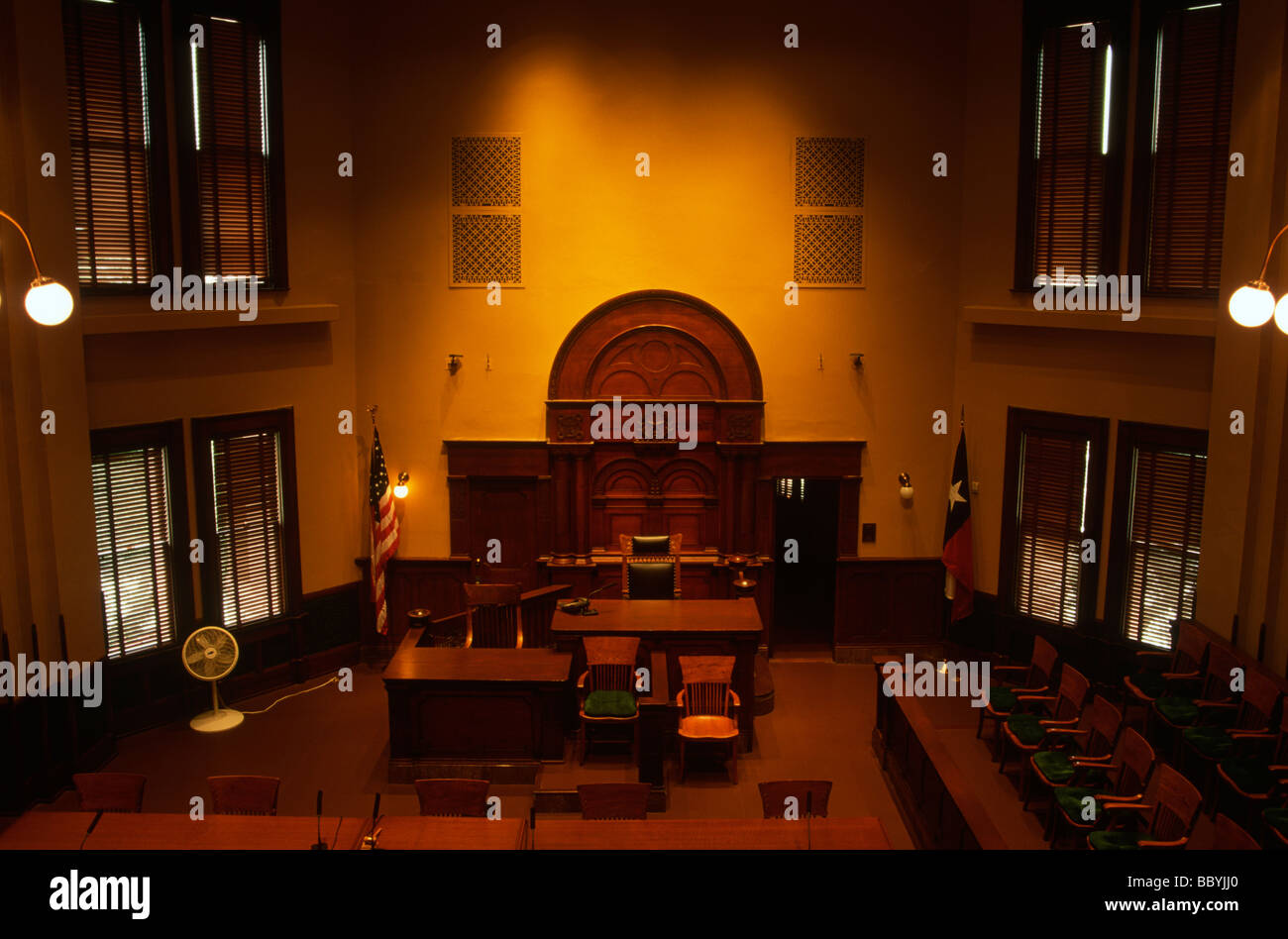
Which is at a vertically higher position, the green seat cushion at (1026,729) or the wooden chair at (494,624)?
the wooden chair at (494,624)

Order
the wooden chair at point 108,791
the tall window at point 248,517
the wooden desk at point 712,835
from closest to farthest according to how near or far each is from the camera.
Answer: the wooden desk at point 712,835 → the wooden chair at point 108,791 → the tall window at point 248,517

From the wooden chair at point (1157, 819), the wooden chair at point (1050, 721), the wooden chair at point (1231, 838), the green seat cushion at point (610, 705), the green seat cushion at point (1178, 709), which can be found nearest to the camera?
the wooden chair at point (1231, 838)

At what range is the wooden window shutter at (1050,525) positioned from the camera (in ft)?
40.9

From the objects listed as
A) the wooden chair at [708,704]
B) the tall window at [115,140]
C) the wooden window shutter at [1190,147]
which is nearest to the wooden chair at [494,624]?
the wooden chair at [708,704]

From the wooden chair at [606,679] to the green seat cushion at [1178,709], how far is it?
181 inches

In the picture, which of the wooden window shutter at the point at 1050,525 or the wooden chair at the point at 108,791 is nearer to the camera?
the wooden chair at the point at 108,791

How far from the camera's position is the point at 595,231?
13.4 metres

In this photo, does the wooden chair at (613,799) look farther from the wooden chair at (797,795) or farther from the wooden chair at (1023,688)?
the wooden chair at (1023,688)

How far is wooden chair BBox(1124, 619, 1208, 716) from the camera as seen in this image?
10750mm

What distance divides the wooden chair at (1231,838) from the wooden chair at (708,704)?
13.8ft

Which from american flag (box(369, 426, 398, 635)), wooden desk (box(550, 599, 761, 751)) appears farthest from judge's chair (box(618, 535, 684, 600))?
american flag (box(369, 426, 398, 635))

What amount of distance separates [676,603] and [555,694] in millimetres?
2057
